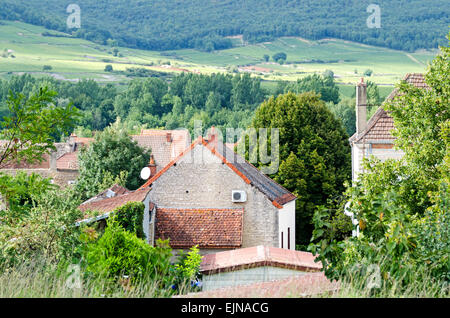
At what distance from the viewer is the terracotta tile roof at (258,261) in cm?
2162

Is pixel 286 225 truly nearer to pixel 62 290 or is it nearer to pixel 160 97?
pixel 62 290

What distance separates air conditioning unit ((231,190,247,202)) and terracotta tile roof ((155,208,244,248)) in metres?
0.55

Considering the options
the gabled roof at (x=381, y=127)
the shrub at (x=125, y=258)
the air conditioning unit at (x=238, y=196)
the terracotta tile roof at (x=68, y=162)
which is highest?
the gabled roof at (x=381, y=127)

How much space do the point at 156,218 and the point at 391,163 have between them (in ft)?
51.8

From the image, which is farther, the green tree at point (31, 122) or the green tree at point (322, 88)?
the green tree at point (322, 88)

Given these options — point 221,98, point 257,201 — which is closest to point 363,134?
point 257,201

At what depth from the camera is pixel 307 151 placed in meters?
47.6

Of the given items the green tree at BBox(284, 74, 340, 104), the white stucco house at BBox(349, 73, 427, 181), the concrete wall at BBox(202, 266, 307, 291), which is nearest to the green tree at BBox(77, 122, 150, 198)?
the white stucco house at BBox(349, 73, 427, 181)

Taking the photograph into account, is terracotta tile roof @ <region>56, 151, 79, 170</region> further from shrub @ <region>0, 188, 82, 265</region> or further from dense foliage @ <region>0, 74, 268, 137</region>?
dense foliage @ <region>0, 74, 268, 137</region>

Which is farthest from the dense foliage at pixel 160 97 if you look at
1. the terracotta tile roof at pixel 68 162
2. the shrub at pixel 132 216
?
the shrub at pixel 132 216

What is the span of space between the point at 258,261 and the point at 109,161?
32991 millimetres

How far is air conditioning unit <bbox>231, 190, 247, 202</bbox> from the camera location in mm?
34312

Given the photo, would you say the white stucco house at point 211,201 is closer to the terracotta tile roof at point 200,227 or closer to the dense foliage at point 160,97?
the terracotta tile roof at point 200,227

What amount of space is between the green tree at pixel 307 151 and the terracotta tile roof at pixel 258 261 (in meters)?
18.8
